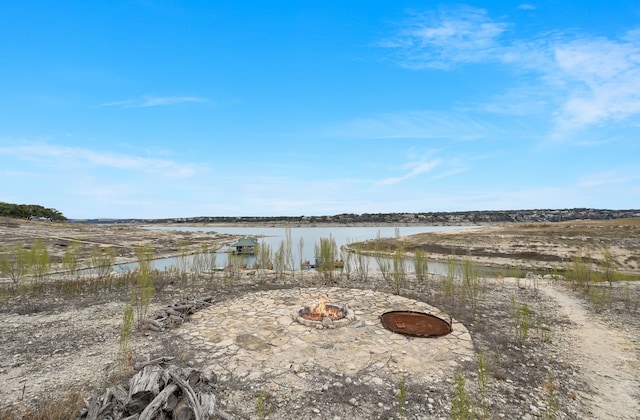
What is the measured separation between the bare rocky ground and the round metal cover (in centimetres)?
68

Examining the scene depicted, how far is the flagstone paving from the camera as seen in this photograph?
15.6ft

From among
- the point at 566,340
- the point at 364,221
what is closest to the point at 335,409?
the point at 566,340

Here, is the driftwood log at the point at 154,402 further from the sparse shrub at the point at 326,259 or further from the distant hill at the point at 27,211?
the distant hill at the point at 27,211

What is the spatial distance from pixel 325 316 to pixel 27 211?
2552 inches

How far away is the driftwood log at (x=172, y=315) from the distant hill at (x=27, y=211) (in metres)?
55.4

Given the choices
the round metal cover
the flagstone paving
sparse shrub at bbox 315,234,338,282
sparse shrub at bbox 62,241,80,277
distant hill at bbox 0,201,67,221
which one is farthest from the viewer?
distant hill at bbox 0,201,67,221

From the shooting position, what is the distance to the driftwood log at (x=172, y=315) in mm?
6453

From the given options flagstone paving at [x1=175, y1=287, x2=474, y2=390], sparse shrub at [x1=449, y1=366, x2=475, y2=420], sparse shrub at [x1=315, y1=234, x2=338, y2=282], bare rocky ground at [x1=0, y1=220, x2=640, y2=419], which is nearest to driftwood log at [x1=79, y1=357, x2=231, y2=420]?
bare rocky ground at [x1=0, y1=220, x2=640, y2=419]

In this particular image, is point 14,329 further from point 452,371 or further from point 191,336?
point 452,371

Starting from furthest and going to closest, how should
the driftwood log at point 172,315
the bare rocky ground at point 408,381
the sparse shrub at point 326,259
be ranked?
the sparse shrub at point 326,259, the driftwood log at point 172,315, the bare rocky ground at point 408,381

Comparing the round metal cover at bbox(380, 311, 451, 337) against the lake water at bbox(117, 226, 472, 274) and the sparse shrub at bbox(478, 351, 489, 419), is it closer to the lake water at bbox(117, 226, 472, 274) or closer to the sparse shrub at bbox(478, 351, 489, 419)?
the sparse shrub at bbox(478, 351, 489, 419)

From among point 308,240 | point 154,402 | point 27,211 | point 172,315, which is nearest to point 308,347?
point 154,402

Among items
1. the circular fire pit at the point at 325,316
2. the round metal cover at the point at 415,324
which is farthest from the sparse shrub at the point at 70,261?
the round metal cover at the point at 415,324

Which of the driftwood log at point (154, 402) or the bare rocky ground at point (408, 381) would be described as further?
the bare rocky ground at point (408, 381)
